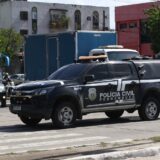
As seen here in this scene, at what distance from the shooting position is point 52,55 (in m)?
25.5

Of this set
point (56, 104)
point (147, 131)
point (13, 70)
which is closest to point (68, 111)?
point (56, 104)

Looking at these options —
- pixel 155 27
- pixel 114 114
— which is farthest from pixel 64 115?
pixel 155 27

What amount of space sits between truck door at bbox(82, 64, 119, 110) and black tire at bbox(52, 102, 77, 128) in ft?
1.62

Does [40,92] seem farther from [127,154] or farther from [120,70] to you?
[127,154]

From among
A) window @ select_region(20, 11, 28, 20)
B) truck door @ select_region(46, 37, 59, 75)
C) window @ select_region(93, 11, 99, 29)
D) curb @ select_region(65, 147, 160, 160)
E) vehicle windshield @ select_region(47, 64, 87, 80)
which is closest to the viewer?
curb @ select_region(65, 147, 160, 160)

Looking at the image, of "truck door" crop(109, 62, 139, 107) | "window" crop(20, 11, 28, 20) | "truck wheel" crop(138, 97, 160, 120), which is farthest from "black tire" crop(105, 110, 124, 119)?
"window" crop(20, 11, 28, 20)

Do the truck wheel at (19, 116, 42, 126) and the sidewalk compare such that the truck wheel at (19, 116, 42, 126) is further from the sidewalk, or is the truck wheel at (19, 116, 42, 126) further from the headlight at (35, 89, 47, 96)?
the sidewalk

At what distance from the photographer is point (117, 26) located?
201 feet

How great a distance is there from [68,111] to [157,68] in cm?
A: 367

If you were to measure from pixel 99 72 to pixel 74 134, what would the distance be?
2802 millimetres

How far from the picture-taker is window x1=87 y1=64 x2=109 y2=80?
55.7ft

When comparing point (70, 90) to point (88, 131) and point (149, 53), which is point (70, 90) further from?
point (149, 53)

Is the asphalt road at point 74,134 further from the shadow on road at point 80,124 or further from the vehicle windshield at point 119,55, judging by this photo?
the vehicle windshield at point 119,55

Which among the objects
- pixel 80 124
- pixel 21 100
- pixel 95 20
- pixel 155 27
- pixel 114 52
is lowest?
pixel 80 124
